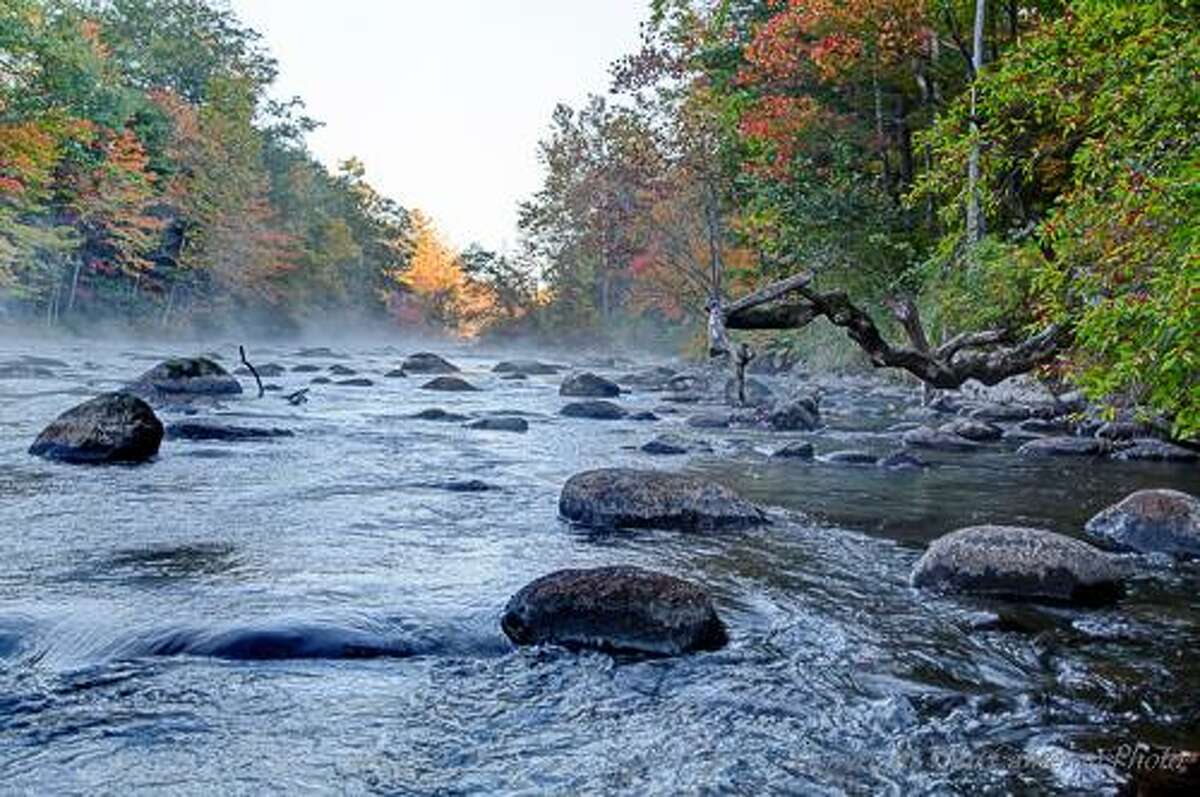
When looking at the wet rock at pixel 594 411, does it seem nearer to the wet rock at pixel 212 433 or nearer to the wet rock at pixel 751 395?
the wet rock at pixel 751 395

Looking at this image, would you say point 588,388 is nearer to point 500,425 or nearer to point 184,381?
point 500,425

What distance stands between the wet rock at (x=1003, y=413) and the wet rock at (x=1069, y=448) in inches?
182

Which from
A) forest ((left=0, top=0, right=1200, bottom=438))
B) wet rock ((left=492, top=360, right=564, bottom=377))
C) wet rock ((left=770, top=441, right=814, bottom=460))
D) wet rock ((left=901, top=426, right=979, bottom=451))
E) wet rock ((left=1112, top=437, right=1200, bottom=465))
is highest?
forest ((left=0, top=0, right=1200, bottom=438))

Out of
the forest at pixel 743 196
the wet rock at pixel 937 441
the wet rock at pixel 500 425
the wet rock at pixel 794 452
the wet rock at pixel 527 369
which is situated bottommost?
the wet rock at pixel 527 369

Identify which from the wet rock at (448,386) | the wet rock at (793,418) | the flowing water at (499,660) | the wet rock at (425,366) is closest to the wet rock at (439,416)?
the wet rock at (793,418)

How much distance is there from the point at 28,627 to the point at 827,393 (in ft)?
76.1

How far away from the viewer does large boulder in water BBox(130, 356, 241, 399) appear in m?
20.2

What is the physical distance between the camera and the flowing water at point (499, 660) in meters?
3.98

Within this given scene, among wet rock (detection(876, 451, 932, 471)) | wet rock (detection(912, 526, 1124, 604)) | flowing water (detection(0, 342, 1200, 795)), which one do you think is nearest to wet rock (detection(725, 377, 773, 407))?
wet rock (detection(876, 451, 932, 471))

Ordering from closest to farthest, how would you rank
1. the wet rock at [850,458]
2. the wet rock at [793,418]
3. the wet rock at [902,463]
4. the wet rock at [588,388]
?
the wet rock at [902,463] < the wet rock at [850,458] < the wet rock at [793,418] < the wet rock at [588,388]

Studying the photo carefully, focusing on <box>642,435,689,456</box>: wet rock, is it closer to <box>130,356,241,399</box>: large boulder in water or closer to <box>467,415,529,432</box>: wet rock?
<box>467,415,529,432</box>: wet rock

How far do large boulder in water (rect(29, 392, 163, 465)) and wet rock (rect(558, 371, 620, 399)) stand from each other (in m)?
13.8

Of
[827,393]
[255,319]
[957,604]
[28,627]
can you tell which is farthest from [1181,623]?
[255,319]

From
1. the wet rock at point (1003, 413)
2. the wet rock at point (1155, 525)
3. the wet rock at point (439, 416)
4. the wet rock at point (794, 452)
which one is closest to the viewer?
the wet rock at point (1155, 525)
